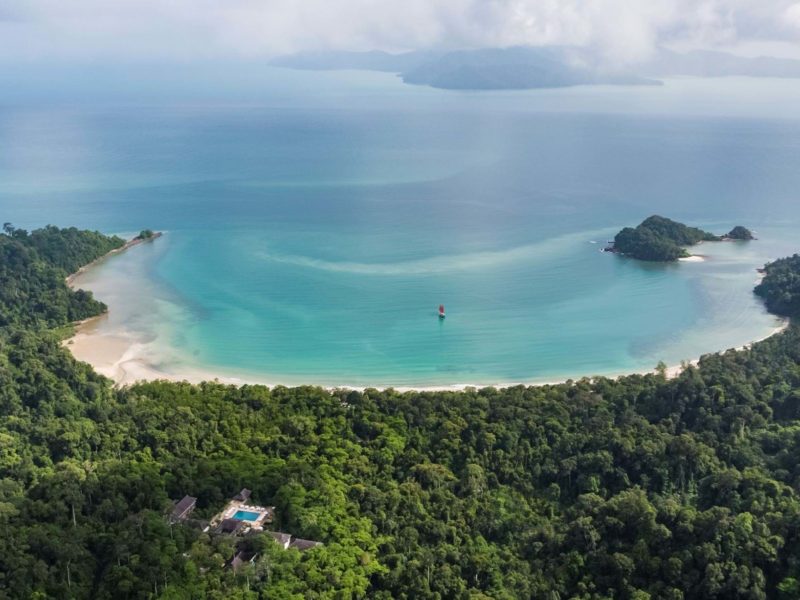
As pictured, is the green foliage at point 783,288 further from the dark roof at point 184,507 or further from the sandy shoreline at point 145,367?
the dark roof at point 184,507

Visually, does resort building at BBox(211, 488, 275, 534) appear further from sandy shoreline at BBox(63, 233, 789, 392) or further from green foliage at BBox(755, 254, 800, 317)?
green foliage at BBox(755, 254, 800, 317)

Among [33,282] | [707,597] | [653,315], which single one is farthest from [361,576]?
[33,282]

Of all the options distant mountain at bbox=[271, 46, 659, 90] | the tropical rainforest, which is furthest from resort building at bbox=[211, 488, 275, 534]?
distant mountain at bbox=[271, 46, 659, 90]

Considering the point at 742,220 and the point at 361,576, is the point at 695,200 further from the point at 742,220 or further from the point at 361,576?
the point at 361,576

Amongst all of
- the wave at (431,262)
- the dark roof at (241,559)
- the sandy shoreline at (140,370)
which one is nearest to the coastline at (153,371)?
the sandy shoreline at (140,370)

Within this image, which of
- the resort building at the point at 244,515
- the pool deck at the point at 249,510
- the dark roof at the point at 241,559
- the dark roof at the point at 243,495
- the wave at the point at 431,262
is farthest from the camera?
the wave at the point at 431,262

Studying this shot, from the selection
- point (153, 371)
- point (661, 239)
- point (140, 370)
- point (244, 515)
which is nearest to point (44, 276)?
point (140, 370)
